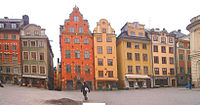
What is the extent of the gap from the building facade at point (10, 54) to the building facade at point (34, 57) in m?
1.02

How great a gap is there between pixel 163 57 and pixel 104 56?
15783 mm

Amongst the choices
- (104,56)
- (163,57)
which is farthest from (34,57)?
(163,57)

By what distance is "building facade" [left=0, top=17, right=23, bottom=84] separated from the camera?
3762cm

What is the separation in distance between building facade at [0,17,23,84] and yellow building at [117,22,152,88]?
22.8m

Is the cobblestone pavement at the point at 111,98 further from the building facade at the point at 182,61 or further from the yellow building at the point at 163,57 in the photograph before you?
the building facade at the point at 182,61

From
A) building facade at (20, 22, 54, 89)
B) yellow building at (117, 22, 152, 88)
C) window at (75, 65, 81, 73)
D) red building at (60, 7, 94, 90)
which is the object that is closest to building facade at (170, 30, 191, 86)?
yellow building at (117, 22, 152, 88)

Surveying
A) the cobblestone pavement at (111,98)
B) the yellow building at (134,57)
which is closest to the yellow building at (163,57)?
the yellow building at (134,57)

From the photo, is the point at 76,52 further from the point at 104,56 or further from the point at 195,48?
the point at 195,48

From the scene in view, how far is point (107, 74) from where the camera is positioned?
3834cm

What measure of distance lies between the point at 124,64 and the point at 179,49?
54.4 feet

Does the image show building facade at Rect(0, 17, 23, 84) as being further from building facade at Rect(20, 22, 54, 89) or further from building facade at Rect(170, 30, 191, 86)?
building facade at Rect(170, 30, 191, 86)

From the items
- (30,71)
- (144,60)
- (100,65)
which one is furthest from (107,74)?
(30,71)

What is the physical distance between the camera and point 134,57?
41.0 meters

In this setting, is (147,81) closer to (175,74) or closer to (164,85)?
(164,85)
